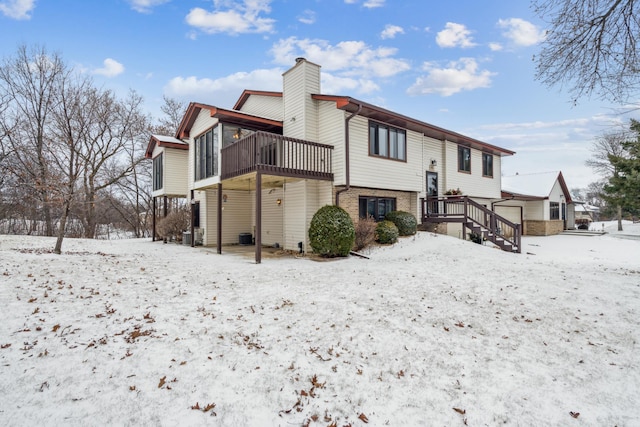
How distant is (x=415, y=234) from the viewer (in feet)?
45.5

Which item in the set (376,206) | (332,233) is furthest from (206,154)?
(376,206)

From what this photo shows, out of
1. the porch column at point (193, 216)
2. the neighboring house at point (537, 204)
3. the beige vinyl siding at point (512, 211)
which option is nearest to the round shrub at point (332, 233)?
the porch column at point (193, 216)

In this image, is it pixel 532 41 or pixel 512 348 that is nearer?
pixel 512 348

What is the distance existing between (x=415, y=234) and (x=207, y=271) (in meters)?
9.04

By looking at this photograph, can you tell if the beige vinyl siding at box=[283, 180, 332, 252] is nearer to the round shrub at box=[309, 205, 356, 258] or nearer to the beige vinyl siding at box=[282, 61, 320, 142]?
the round shrub at box=[309, 205, 356, 258]

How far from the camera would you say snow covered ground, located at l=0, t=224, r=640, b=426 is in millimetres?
3062

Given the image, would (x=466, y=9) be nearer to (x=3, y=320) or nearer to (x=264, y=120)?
(x=264, y=120)

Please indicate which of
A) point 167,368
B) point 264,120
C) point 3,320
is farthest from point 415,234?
point 3,320

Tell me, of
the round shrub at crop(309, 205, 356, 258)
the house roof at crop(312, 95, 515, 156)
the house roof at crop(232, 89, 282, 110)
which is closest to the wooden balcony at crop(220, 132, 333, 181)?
the round shrub at crop(309, 205, 356, 258)

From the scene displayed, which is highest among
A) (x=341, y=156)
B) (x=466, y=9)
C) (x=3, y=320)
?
(x=466, y=9)

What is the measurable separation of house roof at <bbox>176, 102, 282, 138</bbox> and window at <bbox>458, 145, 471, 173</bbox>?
1026cm

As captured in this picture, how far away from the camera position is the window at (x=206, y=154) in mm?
13584

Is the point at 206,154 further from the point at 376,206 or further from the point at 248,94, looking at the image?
the point at 376,206

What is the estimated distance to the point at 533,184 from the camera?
2516cm
